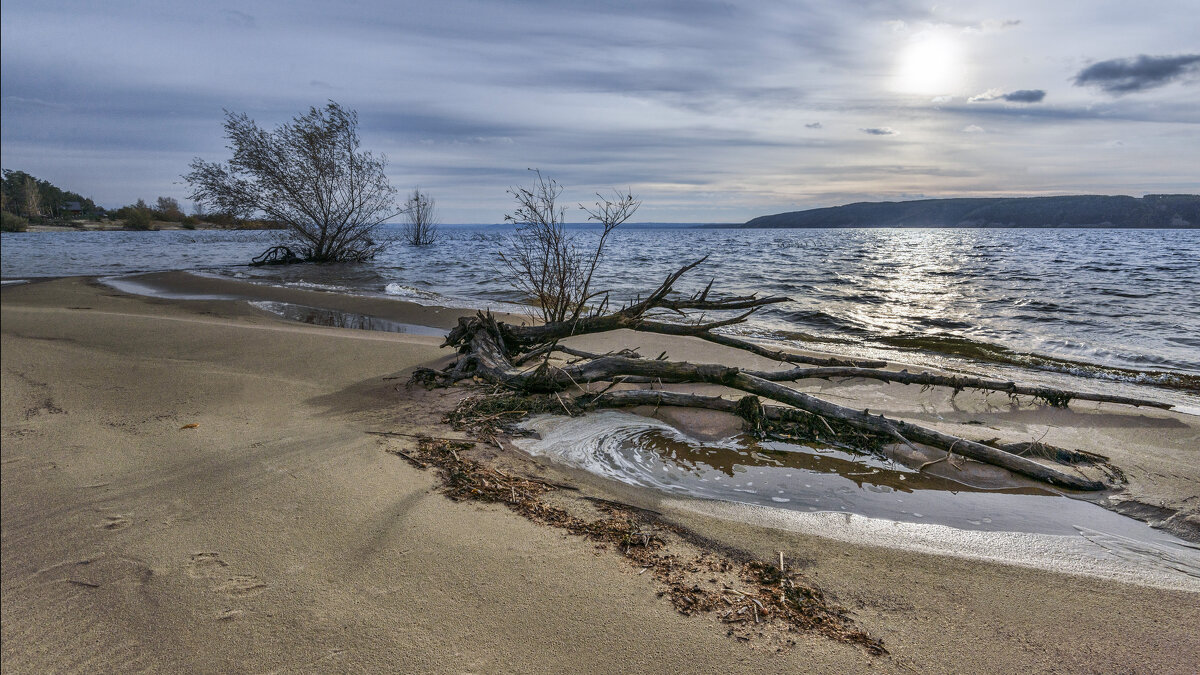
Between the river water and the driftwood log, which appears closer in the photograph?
the river water

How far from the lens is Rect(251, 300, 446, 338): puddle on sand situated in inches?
429

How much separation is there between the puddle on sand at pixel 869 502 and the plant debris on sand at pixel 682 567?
55cm

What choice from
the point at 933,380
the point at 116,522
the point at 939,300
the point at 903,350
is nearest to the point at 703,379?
the point at 933,380

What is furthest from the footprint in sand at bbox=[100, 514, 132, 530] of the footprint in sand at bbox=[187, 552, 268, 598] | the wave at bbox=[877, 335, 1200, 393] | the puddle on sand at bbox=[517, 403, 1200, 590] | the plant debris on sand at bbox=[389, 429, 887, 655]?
the wave at bbox=[877, 335, 1200, 393]

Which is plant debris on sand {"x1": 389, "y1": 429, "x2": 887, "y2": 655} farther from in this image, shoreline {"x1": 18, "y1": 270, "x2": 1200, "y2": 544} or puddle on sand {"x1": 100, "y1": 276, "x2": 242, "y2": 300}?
puddle on sand {"x1": 100, "y1": 276, "x2": 242, "y2": 300}

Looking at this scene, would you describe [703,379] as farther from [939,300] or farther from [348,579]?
[939,300]

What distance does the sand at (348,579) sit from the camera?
1742 mm

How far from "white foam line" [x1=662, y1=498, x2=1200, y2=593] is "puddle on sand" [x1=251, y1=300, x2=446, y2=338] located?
26.9ft

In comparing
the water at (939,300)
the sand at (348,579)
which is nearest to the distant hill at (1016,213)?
the water at (939,300)

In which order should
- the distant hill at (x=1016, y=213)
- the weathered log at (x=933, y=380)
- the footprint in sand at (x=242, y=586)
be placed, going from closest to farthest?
the footprint in sand at (x=242, y=586) < the weathered log at (x=933, y=380) < the distant hill at (x=1016, y=213)

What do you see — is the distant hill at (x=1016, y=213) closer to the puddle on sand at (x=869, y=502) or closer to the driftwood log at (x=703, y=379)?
the driftwood log at (x=703, y=379)

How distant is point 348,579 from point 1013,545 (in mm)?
3434

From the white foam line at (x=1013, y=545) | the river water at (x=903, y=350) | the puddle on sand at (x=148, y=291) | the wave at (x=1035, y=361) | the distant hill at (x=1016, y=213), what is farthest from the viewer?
the distant hill at (x=1016, y=213)

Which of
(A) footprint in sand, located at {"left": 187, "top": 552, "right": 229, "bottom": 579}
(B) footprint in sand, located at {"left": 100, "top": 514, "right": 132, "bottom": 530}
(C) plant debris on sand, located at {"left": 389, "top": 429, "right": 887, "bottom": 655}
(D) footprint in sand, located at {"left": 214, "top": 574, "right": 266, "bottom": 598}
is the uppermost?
(B) footprint in sand, located at {"left": 100, "top": 514, "right": 132, "bottom": 530}
